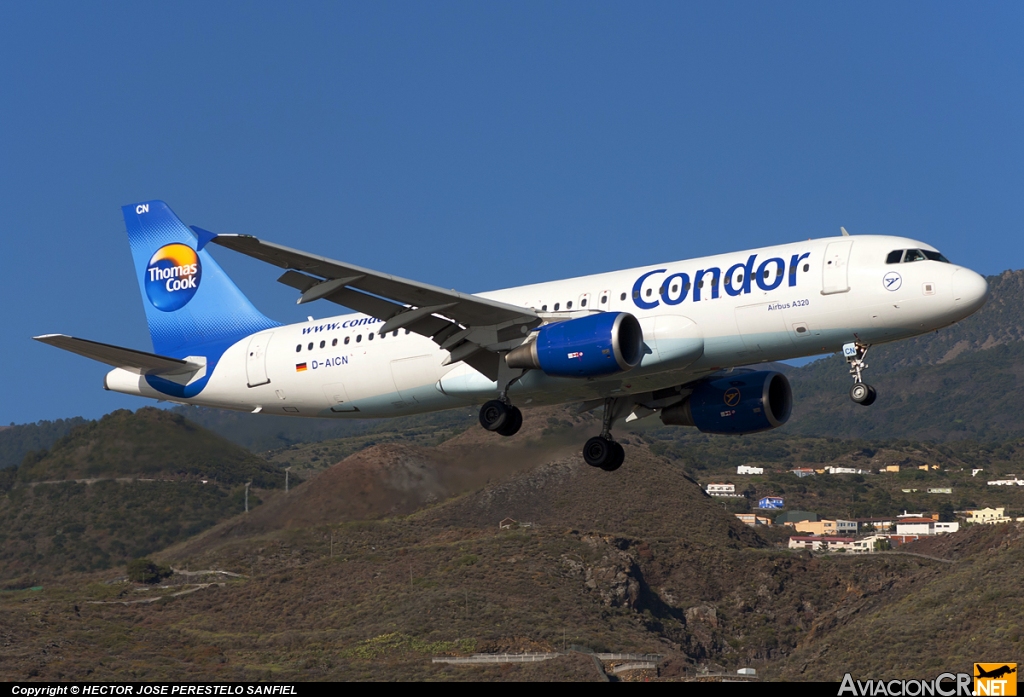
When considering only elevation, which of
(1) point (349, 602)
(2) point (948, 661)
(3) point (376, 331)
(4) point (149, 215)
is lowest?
(2) point (948, 661)

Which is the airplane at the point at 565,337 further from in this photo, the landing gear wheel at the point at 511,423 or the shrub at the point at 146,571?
the shrub at the point at 146,571

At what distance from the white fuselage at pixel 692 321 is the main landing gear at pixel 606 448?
109 cm

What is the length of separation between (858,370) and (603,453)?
9365 millimetres

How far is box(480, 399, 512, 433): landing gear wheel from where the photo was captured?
36281 mm

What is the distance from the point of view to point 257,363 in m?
41.6

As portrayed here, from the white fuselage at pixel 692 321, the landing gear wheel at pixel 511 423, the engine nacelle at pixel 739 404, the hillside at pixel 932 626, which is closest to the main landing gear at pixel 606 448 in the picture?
the white fuselage at pixel 692 321

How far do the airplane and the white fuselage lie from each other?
0.05 m

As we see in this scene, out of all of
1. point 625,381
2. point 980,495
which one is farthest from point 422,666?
point 980,495

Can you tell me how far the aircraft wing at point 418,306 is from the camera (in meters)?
32.9

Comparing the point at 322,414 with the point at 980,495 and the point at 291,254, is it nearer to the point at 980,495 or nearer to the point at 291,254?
the point at 291,254

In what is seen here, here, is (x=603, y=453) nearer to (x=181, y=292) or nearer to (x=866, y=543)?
(x=181, y=292)

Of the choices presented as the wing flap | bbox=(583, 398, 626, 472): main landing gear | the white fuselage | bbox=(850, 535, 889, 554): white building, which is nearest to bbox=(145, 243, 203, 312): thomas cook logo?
the white fuselage

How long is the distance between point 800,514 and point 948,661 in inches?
3409

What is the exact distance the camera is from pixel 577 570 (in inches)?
3824
